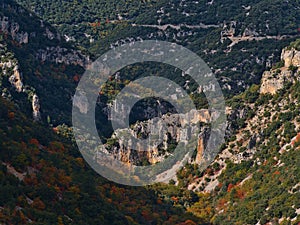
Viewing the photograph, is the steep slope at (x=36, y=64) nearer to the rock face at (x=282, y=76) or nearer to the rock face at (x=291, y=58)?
the rock face at (x=282, y=76)

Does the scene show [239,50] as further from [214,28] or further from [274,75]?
[274,75]

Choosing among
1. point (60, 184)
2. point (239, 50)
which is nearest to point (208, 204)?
point (60, 184)

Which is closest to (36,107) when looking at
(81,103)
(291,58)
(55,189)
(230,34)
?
(81,103)

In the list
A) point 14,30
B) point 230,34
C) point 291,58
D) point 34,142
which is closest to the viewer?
point 34,142

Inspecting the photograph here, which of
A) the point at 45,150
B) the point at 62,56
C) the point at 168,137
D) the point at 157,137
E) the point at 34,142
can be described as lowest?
the point at 45,150

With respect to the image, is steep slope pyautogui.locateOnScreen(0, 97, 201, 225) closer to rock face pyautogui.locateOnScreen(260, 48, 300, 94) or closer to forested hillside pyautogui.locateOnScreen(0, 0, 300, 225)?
forested hillside pyautogui.locateOnScreen(0, 0, 300, 225)

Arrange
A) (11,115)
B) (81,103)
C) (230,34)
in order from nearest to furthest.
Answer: (11,115) → (81,103) → (230,34)

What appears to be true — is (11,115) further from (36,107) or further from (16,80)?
(16,80)

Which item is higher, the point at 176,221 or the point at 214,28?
the point at 214,28

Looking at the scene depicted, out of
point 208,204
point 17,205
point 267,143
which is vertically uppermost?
point 267,143
